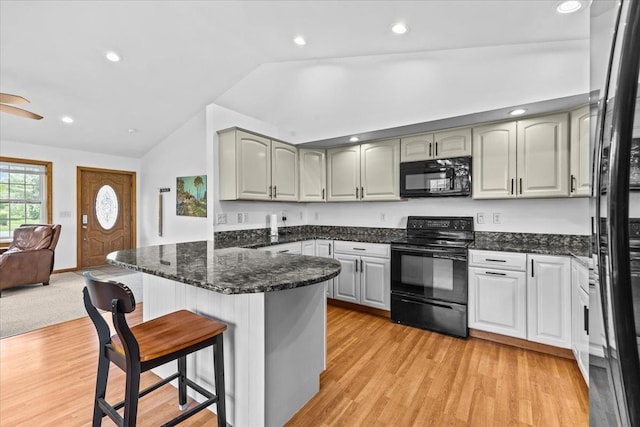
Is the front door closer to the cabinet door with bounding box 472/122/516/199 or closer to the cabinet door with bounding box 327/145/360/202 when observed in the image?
the cabinet door with bounding box 327/145/360/202

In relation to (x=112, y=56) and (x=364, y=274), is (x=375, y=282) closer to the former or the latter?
(x=364, y=274)

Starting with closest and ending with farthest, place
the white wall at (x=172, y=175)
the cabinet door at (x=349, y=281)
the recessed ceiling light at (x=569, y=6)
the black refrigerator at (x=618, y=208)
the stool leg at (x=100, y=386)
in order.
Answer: the black refrigerator at (x=618, y=208) → the stool leg at (x=100, y=386) → the recessed ceiling light at (x=569, y=6) → the cabinet door at (x=349, y=281) → the white wall at (x=172, y=175)

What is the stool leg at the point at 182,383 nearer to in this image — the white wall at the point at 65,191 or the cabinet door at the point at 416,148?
the cabinet door at the point at 416,148

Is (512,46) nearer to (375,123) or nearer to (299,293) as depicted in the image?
(375,123)

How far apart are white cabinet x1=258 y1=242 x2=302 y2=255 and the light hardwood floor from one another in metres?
1.14

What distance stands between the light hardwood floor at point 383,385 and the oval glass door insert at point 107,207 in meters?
3.60

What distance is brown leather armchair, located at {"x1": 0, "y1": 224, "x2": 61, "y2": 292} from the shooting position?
4.18 meters

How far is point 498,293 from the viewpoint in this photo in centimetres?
278

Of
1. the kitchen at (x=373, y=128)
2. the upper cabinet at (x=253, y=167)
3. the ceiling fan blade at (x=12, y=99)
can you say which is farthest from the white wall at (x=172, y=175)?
the ceiling fan blade at (x=12, y=99)

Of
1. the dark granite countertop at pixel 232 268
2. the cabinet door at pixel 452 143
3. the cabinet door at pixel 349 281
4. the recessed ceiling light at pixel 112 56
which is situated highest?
the recessed ceiling light at pixel 112 56

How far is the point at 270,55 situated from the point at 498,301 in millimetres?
3311

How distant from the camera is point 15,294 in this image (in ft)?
13.8

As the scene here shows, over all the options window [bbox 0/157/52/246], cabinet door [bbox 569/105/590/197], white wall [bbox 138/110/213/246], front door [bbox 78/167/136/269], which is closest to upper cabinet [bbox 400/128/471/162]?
cabinet door [bbox 569/105/590/197]

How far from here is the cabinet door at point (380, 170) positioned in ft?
12.1
